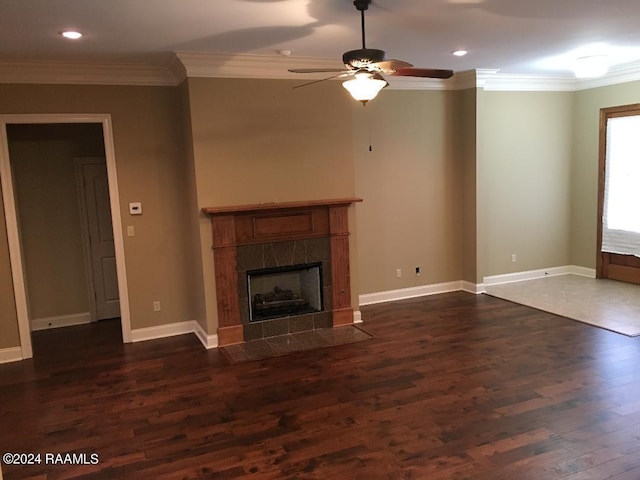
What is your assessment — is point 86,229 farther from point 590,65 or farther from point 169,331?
point 590,65

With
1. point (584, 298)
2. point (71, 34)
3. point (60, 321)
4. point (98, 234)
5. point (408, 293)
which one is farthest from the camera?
point (408, 293)

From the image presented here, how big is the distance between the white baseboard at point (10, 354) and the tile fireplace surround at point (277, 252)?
1.89 meters

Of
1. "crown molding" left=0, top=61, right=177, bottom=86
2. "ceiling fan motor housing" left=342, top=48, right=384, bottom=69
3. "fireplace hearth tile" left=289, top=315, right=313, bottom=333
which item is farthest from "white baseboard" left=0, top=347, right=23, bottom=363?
"ceiling fan motor housing" left=342, top=48, right=384, bottom=69

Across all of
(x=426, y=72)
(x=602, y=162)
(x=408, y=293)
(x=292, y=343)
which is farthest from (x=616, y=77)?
(x=292, y=343)

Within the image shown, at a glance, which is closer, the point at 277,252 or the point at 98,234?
the point at 277,252

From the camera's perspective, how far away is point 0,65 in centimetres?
455

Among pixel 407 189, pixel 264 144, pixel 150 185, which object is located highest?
pixel 264 144

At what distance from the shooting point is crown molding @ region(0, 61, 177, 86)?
4.61m

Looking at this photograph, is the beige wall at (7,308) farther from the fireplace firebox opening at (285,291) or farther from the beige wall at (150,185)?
the fireplace firebox opening at (285,291)

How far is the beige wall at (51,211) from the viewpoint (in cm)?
561

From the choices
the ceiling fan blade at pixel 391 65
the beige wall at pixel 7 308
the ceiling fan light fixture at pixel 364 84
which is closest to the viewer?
the ceiling fan blade at pixel 391 65

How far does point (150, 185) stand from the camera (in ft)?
16.9

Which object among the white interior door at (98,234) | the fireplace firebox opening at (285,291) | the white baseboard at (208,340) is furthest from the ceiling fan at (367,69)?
the white interior door at (98,234)

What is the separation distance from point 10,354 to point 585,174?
290 inches
